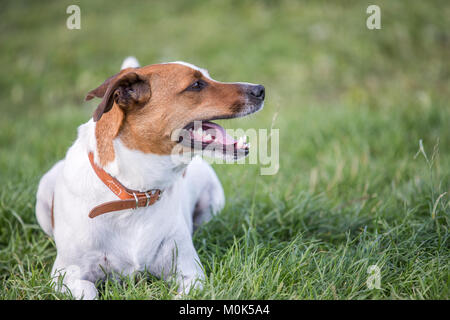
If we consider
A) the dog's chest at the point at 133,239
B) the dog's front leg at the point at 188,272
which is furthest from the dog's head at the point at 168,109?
the dog's front leg at the point at 188,272

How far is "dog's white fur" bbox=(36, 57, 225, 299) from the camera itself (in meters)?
2.66

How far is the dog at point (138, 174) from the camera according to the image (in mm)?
2637

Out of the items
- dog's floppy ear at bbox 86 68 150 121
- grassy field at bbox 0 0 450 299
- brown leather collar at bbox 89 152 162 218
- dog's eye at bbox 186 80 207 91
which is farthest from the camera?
grassy field at bbox 0 0 450 299

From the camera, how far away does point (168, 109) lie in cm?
270

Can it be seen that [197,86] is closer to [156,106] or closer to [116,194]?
[156,106]

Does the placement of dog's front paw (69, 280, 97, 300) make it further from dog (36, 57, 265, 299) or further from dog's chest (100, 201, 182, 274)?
dog's chest (100, 201, 182, 274)

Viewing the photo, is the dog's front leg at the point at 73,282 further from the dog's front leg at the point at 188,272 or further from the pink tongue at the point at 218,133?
the pink tongue at the point at 218,133

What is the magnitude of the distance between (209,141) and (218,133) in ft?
0.38

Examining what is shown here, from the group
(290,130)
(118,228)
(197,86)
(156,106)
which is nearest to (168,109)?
(156,106)

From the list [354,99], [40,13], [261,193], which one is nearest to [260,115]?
[354,99]

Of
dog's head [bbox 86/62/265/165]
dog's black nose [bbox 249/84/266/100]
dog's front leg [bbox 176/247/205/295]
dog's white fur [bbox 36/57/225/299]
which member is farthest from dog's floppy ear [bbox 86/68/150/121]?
dog's front leg [bbox 176/247/205/295]

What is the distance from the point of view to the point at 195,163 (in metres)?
3.95
